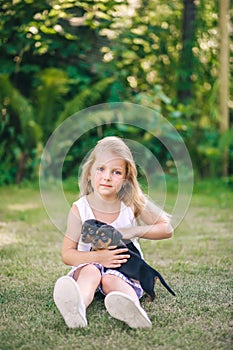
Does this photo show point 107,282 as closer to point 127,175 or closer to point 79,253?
point 79,253

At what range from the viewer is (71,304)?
2.31 metres

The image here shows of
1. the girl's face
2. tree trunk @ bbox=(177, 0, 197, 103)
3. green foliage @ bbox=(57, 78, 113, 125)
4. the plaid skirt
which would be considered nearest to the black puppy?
the plaid skirt

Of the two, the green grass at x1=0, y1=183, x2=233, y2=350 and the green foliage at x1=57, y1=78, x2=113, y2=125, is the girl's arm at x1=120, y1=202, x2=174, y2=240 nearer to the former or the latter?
the green grass at x1=0, y1=183, x2=233, y2=350

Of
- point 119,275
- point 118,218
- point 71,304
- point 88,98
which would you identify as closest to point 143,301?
point 119,275

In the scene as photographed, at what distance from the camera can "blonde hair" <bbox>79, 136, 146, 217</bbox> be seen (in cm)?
275

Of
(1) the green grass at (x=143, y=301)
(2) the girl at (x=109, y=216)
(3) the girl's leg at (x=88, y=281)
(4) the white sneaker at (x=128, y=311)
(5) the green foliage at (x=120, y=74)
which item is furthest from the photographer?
(5) the green foliage at (x=120, y=74)

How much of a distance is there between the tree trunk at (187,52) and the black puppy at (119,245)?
16.6ft

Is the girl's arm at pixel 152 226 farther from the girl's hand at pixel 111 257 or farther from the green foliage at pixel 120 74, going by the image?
the green foliage at pixel 120 74

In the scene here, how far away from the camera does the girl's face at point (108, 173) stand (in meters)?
2.72

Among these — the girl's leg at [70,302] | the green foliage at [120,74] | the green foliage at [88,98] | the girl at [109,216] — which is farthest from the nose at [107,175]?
the green foliage at [88,98]

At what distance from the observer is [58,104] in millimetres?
6895

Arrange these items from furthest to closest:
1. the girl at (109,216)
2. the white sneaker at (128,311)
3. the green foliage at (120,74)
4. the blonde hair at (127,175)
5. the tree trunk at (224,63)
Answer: the tree trunk at (224,63) → the green foliage at (120,74) → the blonde hair at (127,175) → the girl at (109,216) → the white sneaker at (128,311)

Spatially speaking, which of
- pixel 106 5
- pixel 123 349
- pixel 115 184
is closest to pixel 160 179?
pixel 115 184

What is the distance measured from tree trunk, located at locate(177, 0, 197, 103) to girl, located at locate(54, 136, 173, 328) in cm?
490
